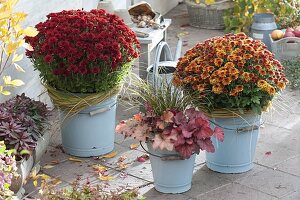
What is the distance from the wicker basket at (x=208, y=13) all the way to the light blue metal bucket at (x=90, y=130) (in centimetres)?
396

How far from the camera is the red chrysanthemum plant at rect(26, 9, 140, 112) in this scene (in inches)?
192

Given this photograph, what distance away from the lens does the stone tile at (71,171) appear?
499 centimetres

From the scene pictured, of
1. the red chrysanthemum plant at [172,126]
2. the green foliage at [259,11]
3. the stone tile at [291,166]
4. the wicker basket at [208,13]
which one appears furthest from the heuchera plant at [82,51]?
the wicker basket at [208,13]

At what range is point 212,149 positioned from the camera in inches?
177

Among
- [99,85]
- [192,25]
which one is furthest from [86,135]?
[192,25]

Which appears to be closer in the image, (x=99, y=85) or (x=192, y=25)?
(x=99, y=85)

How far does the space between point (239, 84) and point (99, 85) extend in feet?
3.36

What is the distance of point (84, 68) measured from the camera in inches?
192

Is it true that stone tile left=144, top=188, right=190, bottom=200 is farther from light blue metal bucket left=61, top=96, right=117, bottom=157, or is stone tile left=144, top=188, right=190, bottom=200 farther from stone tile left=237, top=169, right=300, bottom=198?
light blue metal bucket left=61, top=96, right=117, bottom=157

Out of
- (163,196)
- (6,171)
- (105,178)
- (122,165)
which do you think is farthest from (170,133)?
(6,171)

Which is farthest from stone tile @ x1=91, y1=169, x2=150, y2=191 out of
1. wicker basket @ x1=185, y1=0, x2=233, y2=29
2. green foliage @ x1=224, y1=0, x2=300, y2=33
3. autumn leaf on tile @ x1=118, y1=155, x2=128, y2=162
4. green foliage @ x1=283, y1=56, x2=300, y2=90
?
wicker basket @ x1=185, y1=0, x2=233, y2=29

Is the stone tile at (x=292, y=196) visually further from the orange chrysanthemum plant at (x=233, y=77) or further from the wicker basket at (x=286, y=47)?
the wicker basket at (x=286, y=47)

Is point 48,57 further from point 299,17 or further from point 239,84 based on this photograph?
point 299,17

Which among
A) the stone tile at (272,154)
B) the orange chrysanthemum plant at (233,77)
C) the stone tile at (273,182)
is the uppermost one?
the orange chrysanthemum plant at (233,77)
